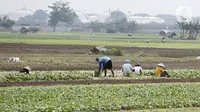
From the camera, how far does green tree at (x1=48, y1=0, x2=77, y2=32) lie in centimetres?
18001

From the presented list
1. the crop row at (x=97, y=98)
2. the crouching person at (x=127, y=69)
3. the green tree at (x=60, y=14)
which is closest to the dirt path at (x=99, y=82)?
the crouching person at (x=127, y=69)

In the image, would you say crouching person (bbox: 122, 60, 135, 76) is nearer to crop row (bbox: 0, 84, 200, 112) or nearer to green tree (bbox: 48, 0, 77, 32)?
crop row (bbox: 0, 84, 200, 112)

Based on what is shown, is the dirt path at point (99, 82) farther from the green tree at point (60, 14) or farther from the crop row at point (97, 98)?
the green tree at point (60, 14)

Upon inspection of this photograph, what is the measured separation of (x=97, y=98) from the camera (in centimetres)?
2017

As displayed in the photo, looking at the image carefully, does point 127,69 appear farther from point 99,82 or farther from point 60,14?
point 60,14

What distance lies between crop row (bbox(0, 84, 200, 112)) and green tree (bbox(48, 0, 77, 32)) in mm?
155191

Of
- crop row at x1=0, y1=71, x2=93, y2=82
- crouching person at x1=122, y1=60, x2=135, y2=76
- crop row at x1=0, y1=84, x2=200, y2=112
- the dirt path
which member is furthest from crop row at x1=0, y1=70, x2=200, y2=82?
crop row at x1=0, y1=84, x2=200, y2=112

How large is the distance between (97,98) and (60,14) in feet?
539

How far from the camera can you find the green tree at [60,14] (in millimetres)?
180012

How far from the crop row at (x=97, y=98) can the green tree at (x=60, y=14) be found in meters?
155

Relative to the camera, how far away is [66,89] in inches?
896

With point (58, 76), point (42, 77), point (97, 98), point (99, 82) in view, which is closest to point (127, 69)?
point (99, 82)

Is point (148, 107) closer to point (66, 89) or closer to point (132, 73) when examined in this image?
point (66, 89)

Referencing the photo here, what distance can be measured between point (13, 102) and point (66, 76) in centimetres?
1027
